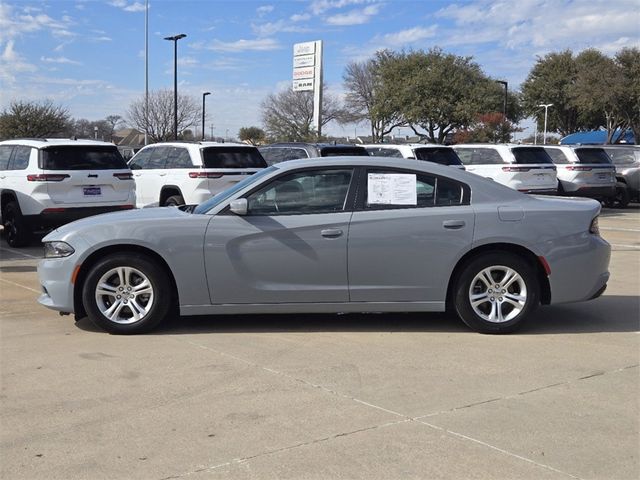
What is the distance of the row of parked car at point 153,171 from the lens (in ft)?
36.3

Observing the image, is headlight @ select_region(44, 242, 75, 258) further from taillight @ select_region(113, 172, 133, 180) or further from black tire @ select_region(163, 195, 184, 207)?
black tire @ select_region(163, 195, 184, 207)

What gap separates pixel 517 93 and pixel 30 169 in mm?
55848

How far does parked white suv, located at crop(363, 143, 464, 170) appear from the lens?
1709 cm

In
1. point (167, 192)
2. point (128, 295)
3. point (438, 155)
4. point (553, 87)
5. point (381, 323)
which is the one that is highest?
point (553, 87)

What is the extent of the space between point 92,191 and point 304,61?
27332 mm

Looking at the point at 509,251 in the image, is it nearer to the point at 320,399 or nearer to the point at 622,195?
the point at 320,399

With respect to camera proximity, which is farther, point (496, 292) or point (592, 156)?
point (592, 156)

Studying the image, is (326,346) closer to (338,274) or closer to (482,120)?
(338,274)

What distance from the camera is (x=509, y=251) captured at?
249 inches

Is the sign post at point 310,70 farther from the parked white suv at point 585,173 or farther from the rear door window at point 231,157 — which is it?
the rear door window at point 231,157

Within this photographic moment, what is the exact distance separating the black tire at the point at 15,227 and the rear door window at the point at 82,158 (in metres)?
0.94

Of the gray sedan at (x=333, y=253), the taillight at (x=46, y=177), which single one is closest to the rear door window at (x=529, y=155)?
the taillight at (x=46, y=177)

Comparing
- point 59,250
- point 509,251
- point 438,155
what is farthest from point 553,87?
point 59,250

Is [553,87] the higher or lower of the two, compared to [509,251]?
higher
